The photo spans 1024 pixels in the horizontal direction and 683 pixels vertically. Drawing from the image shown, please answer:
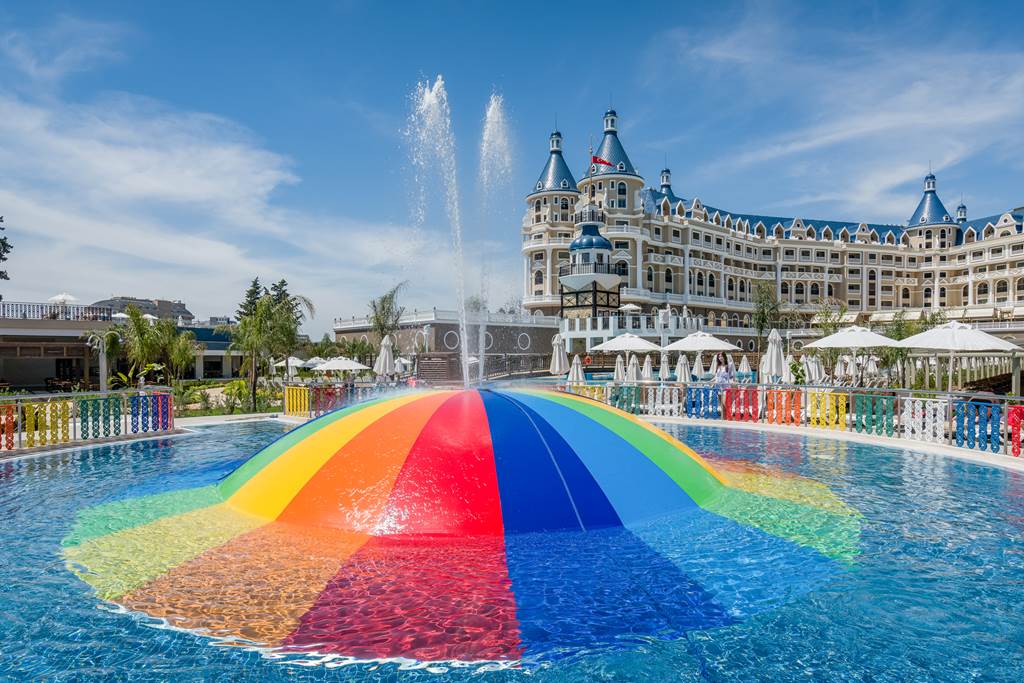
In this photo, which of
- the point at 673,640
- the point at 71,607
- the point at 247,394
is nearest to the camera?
the point at 673,640

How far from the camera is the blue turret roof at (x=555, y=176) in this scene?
224 feet

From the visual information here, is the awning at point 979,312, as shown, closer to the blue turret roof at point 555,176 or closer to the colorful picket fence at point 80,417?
the blue turret roof at point 555,176

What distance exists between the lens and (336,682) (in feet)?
14.6

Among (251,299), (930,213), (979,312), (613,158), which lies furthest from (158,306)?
(930,213)

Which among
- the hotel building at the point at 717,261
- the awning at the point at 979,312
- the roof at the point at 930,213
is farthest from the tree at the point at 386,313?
the roof at the point at 930,213

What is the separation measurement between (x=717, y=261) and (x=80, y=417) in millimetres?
72190

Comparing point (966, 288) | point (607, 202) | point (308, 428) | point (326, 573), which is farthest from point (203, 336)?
point (966, 288)

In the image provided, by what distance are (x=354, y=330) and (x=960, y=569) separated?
60.6m

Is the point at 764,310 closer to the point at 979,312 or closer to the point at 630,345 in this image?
the point at 979,312

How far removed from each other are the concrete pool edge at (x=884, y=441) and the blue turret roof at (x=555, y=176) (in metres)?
51.0

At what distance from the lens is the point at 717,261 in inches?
3041

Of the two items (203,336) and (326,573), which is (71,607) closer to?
(326,573)

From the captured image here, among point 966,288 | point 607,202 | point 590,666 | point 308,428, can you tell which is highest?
point 607,202

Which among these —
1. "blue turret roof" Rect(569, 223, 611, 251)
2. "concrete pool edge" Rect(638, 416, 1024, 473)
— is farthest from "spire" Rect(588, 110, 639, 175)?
"concrete pool edge" Rect(638, 416, 1024, 473)
